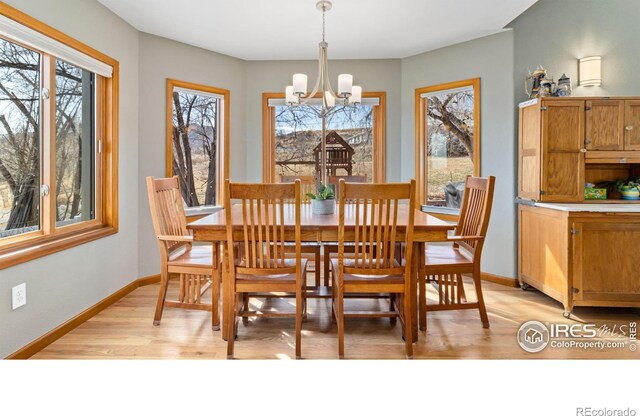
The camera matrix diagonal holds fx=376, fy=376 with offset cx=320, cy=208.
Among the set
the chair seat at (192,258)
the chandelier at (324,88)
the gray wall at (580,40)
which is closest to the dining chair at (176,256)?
the chair seat at (192,258)

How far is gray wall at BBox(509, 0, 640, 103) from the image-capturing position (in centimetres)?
340

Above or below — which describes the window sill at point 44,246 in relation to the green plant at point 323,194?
below

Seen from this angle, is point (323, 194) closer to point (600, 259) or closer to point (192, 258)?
point (192, 258)

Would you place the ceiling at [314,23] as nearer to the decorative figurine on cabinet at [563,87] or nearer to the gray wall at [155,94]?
the gray wall at [155,94]

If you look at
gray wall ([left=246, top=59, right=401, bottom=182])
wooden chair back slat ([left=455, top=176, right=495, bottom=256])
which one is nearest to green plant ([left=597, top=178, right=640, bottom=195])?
wooden chair back slat ([left=455, top=176, right=495, bottom=256])

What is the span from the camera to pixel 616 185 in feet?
11.0

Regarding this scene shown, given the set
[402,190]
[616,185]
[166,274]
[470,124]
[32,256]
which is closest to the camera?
[402,190]

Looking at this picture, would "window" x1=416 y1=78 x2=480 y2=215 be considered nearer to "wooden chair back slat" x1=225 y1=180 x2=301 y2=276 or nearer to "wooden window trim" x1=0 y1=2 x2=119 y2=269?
"wooden chair back slat" x1=225 y1=180 x2=301 y2=276

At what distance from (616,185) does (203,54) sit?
4286 mm

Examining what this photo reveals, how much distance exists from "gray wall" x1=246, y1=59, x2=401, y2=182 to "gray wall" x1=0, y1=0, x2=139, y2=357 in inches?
54.0

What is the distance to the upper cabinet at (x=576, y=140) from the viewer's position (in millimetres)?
3088

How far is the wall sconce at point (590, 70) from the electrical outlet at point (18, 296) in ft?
15.5
